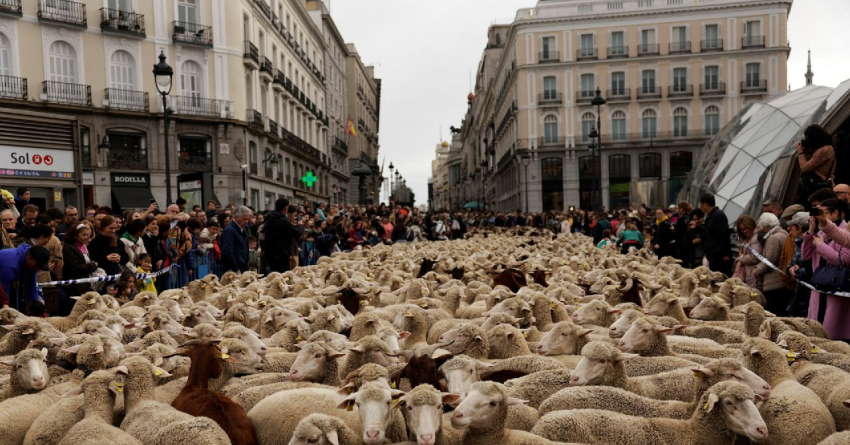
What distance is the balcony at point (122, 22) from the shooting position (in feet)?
92.9

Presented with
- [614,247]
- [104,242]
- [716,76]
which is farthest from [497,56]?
[104,242]

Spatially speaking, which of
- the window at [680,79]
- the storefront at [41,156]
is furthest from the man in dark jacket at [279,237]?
the window at [680,79]

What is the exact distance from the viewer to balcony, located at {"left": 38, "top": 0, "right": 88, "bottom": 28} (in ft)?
86.9

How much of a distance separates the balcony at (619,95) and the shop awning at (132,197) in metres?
39.1

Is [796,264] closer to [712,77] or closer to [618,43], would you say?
[618,43]

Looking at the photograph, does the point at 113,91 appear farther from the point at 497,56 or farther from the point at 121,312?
the point at 497,56

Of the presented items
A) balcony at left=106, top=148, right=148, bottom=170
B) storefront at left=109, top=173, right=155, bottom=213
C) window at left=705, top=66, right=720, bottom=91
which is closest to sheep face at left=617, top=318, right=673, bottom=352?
storefront at left=109, top=173, right=155, bottom=213

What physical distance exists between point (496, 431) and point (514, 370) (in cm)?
136

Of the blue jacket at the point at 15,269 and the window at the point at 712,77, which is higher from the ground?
the window at the point at 712,77

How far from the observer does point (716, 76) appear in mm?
54000

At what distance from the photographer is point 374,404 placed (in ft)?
12.7

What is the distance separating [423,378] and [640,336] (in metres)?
2.06

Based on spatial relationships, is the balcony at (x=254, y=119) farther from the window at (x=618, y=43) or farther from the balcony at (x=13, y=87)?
the window at (x=618, y=43)

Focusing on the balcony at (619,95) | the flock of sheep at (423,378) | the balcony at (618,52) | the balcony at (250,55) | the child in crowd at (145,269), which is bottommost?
the flock of sheep at (423,378)
